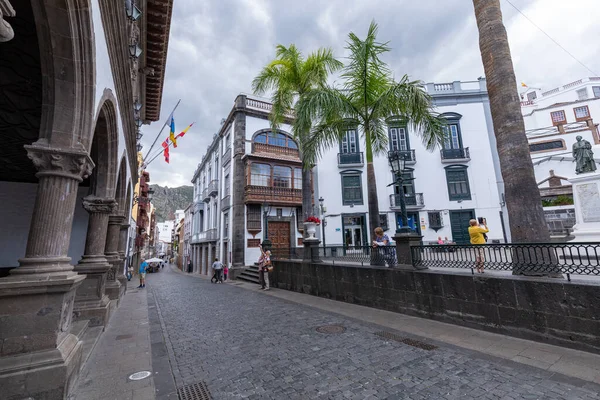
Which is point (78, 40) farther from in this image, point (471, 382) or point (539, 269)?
point (539, 269)

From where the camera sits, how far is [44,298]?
293 centimetres

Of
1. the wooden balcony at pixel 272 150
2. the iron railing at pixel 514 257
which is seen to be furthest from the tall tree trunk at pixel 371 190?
the wooden balcony at pixel 272 150

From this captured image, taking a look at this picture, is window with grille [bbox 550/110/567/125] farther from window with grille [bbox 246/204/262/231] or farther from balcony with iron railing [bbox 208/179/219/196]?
balcony with iron railing [bbox 208/179/219/196]

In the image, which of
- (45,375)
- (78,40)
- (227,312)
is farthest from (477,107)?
(45,375)

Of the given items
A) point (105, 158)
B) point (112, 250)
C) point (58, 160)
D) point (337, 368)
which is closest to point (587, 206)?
point (337, 368)

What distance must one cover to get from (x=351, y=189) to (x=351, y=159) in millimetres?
2353

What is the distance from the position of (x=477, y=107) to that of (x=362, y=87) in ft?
54.0

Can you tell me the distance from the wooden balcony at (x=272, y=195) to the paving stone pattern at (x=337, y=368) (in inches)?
478

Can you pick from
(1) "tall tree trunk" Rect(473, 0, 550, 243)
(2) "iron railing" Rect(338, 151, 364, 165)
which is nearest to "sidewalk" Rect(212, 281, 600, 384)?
(1) "tall tree trunk" Rect(473, 0, 550, 243)

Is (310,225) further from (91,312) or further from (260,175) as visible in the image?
(260,175)

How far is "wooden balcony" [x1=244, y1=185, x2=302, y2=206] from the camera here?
17.8 meters

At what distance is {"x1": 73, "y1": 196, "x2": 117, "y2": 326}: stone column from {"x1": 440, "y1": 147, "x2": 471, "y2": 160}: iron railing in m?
20.8

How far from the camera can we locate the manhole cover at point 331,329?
5.38m

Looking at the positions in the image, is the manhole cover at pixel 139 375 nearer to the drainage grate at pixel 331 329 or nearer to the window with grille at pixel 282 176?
the drainage grate at pixel 331 329
